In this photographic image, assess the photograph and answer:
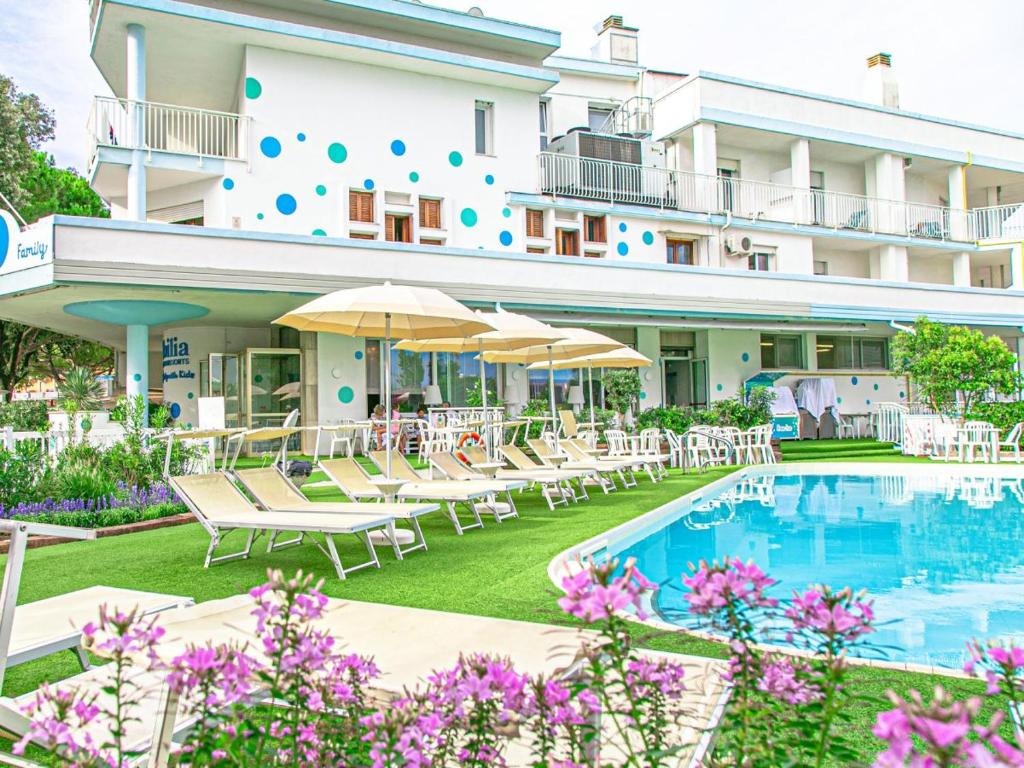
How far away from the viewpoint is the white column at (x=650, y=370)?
20.6 metres

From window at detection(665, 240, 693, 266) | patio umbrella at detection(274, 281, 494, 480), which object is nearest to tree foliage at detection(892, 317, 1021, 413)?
window at detection(665, 240, 693, 266)

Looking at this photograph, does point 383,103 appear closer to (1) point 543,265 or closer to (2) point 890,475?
(1) point 543,265

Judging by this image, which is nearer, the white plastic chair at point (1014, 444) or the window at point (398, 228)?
the white plastic chair at point (1014, 444)

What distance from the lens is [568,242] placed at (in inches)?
802

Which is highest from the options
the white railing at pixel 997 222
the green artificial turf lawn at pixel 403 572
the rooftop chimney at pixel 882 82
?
the rooftop chimney at pixel 882 82

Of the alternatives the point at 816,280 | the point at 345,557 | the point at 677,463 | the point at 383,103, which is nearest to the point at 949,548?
the point at 345,557

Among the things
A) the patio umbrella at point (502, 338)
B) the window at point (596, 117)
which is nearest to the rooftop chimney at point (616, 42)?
the window at point (596, 117)

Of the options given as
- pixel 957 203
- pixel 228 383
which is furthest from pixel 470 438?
pixel 957 203

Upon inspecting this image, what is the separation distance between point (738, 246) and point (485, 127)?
7840mm

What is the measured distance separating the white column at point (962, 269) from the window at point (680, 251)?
10650mm

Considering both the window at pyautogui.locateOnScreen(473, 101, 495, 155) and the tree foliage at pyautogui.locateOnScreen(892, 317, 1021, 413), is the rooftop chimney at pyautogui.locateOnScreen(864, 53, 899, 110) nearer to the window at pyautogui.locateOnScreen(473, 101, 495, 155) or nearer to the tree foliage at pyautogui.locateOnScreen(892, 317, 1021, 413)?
the tree foliage at pyautogui.locateOnScreen(892, 317, 1021, 413)

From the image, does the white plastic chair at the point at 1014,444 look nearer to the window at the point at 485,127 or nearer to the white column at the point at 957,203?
the white column at the point at 957,203

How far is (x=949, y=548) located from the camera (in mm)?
8266

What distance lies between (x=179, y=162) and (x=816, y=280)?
50.8 ft
